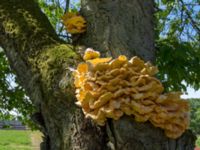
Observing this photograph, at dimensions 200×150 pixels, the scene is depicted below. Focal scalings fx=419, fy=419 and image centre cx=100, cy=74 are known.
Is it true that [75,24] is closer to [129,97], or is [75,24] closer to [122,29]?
[122,29]

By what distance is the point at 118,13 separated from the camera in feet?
7.79

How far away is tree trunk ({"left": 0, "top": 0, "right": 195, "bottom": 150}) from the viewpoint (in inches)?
70.3

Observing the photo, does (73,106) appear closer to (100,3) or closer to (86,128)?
(86,128)

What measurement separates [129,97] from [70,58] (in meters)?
0.48

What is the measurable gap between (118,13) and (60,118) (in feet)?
2.45

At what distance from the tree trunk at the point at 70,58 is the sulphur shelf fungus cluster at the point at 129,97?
5 cm

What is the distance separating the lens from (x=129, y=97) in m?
1.77

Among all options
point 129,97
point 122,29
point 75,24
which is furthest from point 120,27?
point 129,97

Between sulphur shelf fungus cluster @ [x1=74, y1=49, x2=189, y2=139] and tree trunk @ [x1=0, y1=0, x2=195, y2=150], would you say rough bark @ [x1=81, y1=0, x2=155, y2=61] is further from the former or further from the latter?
sulphur shelf fungus cluster @ [x1=74, y1=49, x2=189, y2=139]

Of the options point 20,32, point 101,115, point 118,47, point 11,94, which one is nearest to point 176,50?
point 118,47

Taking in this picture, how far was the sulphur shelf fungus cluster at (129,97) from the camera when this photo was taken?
1754mm

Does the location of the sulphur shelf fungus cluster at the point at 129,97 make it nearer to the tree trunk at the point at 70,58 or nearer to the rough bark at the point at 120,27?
the tree trunk at the point at 70,58

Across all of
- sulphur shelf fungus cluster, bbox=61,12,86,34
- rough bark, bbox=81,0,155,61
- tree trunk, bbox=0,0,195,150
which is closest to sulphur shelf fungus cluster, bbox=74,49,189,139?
tree trunk, bbox=0,0,195,150

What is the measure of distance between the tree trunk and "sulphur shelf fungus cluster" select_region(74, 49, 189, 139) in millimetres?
50
